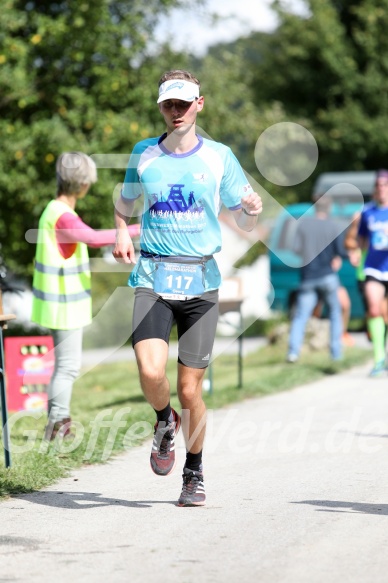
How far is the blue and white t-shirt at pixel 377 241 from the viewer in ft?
40.3

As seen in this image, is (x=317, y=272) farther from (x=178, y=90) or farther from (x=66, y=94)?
(x=178, y=90)

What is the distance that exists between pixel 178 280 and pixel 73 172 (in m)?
2.44

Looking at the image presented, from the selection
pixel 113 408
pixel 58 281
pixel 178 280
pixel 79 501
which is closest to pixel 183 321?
pixel 178 280

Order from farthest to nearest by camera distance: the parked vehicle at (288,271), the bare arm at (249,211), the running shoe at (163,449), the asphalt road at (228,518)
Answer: the parked vehicle at (288,271) → the running shoe at (163,449) → the bare arm at (249,211) → the asphalt road at (228,518)

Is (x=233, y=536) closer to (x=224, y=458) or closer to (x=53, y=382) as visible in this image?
(x=224, y=458)

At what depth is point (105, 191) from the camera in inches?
602

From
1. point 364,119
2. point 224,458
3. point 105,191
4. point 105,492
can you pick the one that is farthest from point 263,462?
point 364,119

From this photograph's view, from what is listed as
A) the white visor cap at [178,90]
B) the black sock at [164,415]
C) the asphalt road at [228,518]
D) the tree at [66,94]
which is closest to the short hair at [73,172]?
the asphalt road at [228,518]

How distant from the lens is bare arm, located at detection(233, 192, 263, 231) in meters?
5.88

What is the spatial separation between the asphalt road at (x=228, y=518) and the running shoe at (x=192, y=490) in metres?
0.08

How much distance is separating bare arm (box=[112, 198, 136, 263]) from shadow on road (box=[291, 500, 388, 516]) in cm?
156

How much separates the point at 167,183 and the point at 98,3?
10.3m

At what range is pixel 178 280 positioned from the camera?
19.1 ft

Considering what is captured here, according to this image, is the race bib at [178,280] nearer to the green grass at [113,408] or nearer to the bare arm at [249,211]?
the bare arm at [249,211]
